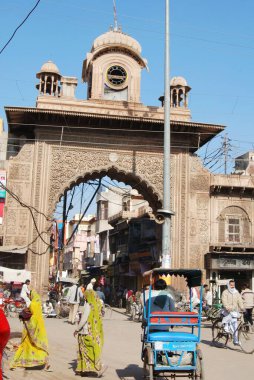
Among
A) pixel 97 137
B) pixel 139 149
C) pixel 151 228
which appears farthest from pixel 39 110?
pixel 151 228

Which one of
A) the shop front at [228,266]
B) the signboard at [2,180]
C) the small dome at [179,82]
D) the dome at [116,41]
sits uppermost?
the dome at [116,41]

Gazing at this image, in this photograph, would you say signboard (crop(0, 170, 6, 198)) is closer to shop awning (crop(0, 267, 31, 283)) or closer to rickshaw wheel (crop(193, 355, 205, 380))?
shop awning (crop(0, 267, 31, 283))

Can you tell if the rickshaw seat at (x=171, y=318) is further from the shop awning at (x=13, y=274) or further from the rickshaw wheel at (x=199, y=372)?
the shop awning at (x=13, y=274)

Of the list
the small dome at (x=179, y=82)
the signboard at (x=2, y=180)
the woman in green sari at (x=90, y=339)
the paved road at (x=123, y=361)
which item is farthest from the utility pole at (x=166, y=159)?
the woman in green sari at (x=90, y=339)

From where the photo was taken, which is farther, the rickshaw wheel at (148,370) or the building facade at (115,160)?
the building facade at (115,160)

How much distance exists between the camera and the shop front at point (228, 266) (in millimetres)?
24547

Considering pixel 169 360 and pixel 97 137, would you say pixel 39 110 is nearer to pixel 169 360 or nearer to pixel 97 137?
pixel 97 137

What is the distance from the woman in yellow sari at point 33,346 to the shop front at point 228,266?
53.4ft

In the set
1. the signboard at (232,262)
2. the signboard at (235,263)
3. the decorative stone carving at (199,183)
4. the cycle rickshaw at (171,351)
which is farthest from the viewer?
the decorative stone carving at (199,183)

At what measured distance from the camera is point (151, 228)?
34281 mm

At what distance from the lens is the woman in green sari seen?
7.78 metres

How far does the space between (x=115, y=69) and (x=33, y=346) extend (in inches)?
785

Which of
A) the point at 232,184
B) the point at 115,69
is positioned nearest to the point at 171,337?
the point at 232,184

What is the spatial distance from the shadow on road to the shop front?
15876 mm
